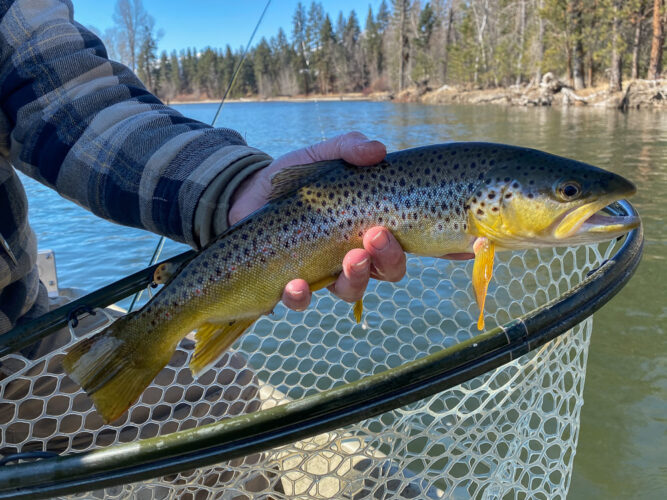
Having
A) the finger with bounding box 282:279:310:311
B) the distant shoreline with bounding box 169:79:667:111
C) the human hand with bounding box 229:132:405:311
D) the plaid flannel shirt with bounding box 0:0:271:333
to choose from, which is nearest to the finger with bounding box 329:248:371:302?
the human hand with bounding box 229:132:405:311

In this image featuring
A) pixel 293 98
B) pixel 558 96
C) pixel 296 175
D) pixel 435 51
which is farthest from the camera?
pixel 293 98

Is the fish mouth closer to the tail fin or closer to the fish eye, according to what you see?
the fish eye

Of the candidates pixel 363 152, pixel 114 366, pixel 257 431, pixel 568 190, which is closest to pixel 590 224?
pixel 568 190

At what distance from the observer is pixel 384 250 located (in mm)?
1800

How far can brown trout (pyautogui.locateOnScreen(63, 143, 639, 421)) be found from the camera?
5.53 feet

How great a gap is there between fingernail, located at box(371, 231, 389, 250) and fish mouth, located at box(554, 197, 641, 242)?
0.55 m

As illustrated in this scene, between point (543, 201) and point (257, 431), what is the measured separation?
3.75ft

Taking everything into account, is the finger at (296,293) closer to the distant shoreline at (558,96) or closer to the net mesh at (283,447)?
the net mesh at (283,447)

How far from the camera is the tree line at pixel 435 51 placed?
30425 millimetres

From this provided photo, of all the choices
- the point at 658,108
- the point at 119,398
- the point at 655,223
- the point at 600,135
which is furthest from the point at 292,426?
the point at 658,108

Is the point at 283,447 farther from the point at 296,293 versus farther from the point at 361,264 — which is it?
the point at 361,264

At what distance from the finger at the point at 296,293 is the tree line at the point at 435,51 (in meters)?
4.13

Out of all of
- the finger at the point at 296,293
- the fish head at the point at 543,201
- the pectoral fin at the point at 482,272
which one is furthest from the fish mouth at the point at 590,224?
the finger at the point at 296,293

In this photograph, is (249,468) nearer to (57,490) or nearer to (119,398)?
(119,398)
